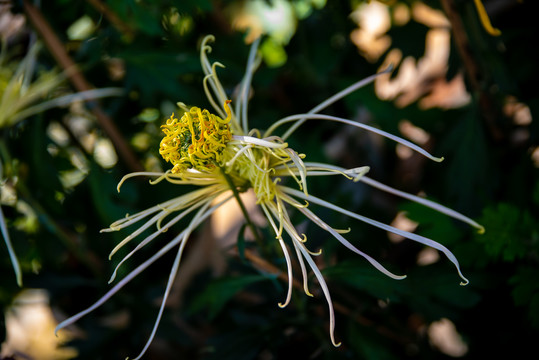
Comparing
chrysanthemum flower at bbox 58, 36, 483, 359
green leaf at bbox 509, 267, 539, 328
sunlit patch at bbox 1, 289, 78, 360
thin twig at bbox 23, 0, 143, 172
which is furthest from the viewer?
sunlit patch at bbox 1, 289, 78, 360

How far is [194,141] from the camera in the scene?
49 centimetres

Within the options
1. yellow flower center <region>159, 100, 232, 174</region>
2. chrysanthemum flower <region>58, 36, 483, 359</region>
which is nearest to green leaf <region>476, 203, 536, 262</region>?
chrysanthemum flower <region>58, 36, 483, 359</region>

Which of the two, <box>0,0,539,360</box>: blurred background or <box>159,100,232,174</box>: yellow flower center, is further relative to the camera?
<box>0,0,539,360</box>: blurred background

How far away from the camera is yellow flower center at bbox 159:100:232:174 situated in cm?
49

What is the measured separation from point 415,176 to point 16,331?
145 centimetres

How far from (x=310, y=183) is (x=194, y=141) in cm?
42

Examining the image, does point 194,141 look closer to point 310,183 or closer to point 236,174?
point 236,174

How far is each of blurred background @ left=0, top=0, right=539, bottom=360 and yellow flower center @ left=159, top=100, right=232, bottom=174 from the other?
20 centimetres

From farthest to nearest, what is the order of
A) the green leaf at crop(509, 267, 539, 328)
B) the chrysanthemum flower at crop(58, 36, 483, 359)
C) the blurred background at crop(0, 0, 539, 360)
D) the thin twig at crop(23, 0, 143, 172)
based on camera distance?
1. the thin twig at crop(23, 0, 143, 172)
2. the blurred background at crop(0, 0, 539, 360)
3. the green leaf at crop(509, 267, 539, 328)
4. the chrysanthemum flower at crop(58, 36, 483, 359)

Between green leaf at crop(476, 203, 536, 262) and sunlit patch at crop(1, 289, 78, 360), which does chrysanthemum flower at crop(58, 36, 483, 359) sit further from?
sunlit patch at crop(1, 289, 78, 360)

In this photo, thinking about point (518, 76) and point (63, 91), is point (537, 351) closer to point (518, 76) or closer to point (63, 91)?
point (518, 76)

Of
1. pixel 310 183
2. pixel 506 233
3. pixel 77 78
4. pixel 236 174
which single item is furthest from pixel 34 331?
pixel 506 233

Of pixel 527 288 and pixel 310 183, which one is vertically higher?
pixel 310 183

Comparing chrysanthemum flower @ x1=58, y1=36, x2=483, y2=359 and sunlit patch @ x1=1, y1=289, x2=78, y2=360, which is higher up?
chrysanthemum flower @ x1=58, y1=36, x2=483, y2=359
